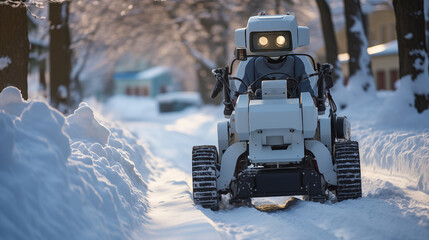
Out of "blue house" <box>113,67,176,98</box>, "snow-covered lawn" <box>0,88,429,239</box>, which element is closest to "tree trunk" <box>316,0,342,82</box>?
"snow-covered lawn" <box>0,88,429,239</box>

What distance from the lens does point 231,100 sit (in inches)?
360

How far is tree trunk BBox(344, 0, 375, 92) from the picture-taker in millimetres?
21328

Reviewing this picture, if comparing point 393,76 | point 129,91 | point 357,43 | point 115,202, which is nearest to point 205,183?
point 115,202

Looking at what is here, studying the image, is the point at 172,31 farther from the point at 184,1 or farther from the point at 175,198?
the point at 175,198

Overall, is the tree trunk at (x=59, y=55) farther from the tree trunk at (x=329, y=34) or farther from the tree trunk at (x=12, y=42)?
the tree trunk at (x=12, y=42)

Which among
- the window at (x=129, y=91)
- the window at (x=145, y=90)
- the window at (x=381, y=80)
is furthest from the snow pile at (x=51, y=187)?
the window at (x=129, y=91)

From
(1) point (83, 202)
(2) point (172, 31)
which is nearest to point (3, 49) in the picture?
(1) point (83, 202)

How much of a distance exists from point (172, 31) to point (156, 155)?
2339 centimetres

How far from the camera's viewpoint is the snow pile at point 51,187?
216 inches

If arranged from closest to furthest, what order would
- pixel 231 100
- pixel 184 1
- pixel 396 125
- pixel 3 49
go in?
pixel 231 100, pixel 3 49, pixel 396 125, pixel 184 1

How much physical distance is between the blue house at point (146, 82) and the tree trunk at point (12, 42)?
264ft

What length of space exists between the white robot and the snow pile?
114cm

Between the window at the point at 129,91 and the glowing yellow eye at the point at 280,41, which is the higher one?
the glowing yellow eye at the point at 280,41

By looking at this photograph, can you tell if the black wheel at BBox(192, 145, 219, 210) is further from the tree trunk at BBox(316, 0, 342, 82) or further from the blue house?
the blue house
